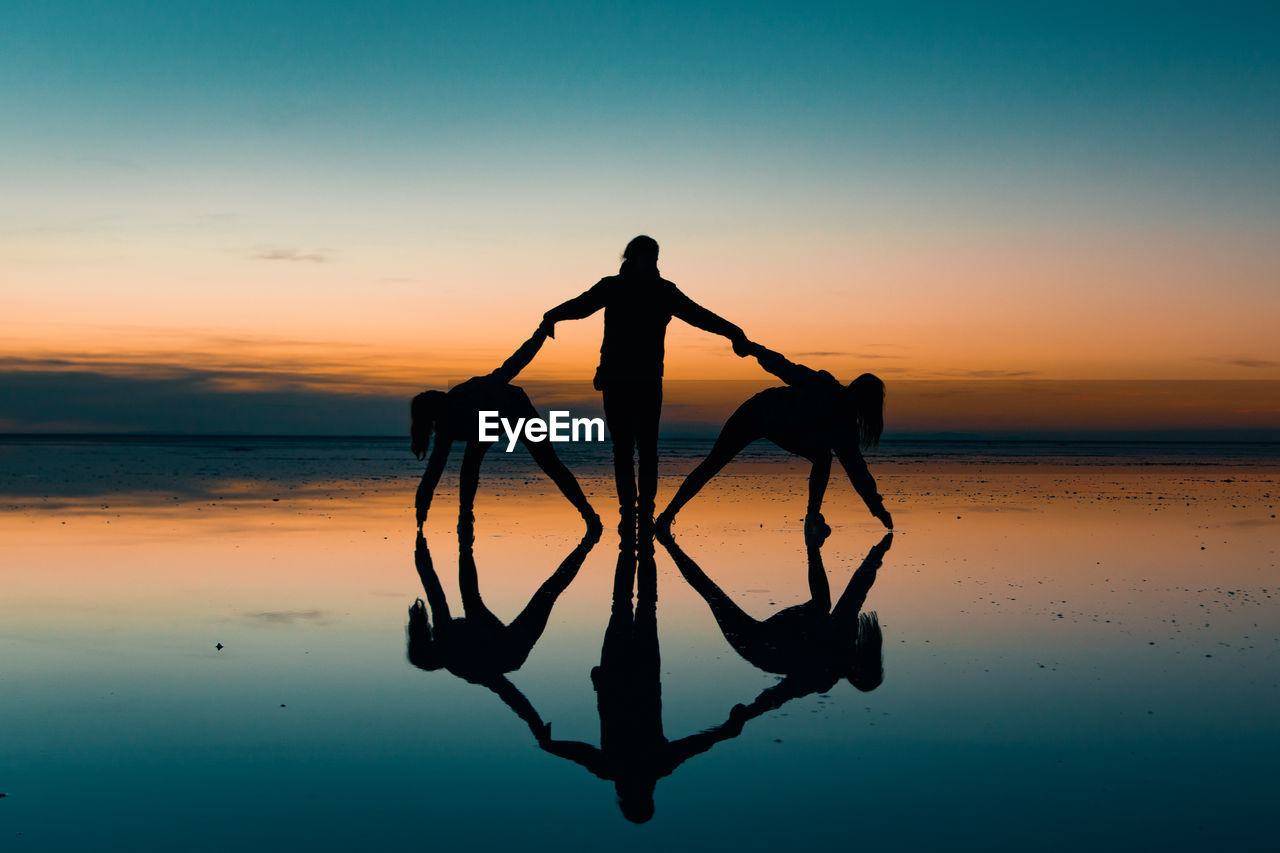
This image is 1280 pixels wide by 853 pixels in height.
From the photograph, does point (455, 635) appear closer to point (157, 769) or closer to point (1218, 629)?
point (157, 769)

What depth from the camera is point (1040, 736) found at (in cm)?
357

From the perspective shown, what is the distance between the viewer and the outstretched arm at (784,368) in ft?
33.2

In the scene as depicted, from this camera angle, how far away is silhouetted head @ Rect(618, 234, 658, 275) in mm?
9703

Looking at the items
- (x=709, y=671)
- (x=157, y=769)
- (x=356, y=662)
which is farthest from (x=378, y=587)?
(x=157, y=769)

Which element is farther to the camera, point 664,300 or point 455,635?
point 664,300

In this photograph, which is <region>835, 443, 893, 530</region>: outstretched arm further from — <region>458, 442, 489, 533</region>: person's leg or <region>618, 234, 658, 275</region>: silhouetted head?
<region>458, 442, 489, 533</region>: person's leg

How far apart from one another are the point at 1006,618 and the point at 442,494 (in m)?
11.7

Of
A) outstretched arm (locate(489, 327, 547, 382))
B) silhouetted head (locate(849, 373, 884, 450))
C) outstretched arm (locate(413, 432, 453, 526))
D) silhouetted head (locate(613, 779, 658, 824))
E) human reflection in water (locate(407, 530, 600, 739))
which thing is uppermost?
outstretched arm (locate(489, 327, 547, 382))

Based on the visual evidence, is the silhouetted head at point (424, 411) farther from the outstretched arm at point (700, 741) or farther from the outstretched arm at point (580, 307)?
the outstretched arm at point (700, 741)

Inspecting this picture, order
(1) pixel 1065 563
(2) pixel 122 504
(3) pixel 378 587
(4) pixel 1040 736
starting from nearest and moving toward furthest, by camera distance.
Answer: (4) pixel 1040 736 < (3) pixel 378 587 < (1) pixel 1065 563 < (2) pixel 122 504

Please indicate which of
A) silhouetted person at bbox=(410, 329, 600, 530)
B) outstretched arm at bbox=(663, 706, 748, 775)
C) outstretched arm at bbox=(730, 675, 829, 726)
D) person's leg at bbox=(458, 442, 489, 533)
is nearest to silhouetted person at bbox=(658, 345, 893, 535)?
silhouetted person at bbox=(410, 329, 600, 530)

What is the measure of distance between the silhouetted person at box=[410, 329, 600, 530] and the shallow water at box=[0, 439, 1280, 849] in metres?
1.69

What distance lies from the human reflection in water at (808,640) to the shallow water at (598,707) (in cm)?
10

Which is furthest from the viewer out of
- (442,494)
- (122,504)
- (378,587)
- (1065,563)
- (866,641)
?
(442,494)
